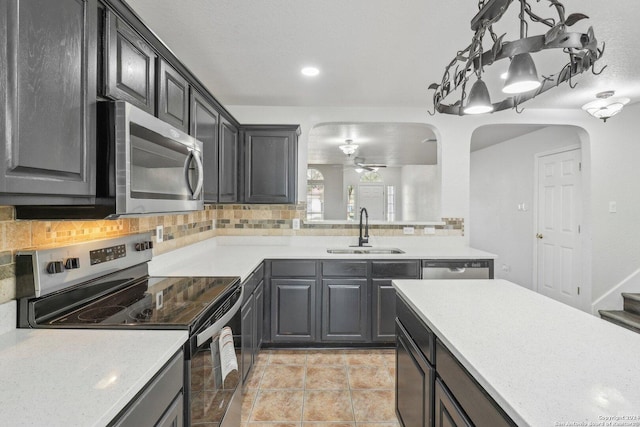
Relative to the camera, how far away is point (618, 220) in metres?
3.60

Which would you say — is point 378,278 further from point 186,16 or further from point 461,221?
point 186,16

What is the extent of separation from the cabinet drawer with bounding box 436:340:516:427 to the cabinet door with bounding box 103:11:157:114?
1.53m

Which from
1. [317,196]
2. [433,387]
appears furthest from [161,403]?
[317,196]

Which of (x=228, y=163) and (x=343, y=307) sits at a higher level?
(x=228, y=163)

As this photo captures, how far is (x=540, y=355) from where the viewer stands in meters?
0.97

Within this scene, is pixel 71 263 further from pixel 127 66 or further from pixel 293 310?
pixel 293 310

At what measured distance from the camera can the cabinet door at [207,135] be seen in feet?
6.99

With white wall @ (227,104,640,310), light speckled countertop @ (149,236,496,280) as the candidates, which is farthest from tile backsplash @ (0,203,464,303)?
white wall @ (227,104,640,310)

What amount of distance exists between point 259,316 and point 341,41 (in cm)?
216

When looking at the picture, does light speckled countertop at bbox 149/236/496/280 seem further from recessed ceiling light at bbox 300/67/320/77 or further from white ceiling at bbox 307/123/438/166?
recessed ceiling light at bbox 300/67/320/77

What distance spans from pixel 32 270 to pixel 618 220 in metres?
4.86

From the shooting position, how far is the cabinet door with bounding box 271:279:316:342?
3016 mm

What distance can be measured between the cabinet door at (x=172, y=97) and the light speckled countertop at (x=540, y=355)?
1529 mm

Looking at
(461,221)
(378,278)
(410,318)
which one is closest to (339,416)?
(410,318)
